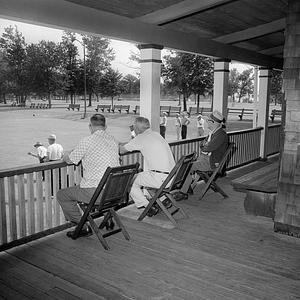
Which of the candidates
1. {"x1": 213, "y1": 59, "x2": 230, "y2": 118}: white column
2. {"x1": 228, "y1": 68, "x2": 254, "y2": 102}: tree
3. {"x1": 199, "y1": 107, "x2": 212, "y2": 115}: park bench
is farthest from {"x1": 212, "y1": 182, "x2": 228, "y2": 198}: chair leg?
{"x1": 228, "y1": 68, "x2": 254, "y2": 102}: tree

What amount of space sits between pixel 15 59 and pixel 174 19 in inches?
951

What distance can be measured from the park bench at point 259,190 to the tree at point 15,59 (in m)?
23.3

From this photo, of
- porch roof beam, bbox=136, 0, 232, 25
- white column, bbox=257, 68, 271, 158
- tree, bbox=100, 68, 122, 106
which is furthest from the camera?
tree, bbox=100, 68, 122, 106

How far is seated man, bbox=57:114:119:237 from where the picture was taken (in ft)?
11.9

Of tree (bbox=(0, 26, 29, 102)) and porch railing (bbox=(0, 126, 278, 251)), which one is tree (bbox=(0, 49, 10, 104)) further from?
porch railing (bbox=(0, 126, 278, 251))

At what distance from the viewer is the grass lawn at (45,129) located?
15.3 m

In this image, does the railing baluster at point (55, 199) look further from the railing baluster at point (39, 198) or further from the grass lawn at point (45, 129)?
the grass lawn at point (45, 129)

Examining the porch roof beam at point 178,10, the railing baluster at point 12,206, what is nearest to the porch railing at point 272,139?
the porch roof beam at point 178,10

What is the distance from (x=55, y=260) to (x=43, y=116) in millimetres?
30065

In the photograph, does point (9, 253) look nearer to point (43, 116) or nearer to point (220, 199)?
point (220, 199)

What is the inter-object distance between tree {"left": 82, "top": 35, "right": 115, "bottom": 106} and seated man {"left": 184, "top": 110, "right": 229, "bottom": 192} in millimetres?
25637

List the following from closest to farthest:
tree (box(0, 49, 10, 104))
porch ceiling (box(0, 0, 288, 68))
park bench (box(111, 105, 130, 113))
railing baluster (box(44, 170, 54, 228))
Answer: porch ceiling (box(0, 0, 288, 68)) → railing baluster (box(44, 170, 54, 228)) → tree (box(0, 49, 10, 104)) → park bench (box(111, 105, 130, 113))

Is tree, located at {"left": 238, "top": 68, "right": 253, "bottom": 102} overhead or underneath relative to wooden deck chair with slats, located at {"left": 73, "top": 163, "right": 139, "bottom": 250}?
overhead

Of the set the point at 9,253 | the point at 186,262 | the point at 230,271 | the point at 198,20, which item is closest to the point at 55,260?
the point at 9,253
